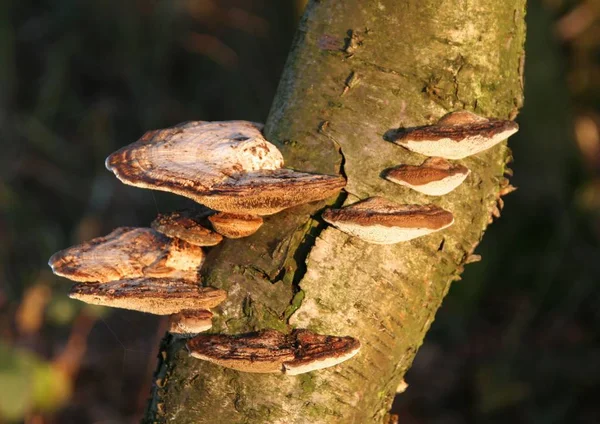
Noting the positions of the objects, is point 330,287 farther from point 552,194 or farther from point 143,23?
point 143,23

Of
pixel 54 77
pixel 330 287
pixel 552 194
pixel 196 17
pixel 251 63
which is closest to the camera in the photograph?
pixel 330 287

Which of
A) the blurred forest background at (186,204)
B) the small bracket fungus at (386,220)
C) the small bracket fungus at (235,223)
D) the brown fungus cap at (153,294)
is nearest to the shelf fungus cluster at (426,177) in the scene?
the small bracket fungus at (386,220)

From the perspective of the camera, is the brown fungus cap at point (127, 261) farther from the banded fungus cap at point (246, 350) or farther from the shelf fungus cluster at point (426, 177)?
the shelf fungus cluster at point (426, 177)

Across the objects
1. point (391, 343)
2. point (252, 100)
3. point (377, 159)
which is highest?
point (377, 159)

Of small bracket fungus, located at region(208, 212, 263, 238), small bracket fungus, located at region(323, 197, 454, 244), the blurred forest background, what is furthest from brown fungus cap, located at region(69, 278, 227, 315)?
the blurred forest background

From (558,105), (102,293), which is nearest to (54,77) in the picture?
(558,105)
